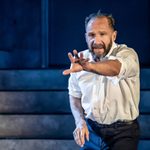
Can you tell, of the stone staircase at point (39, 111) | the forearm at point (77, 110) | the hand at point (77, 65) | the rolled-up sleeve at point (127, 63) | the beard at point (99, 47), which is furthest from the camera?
the stone staircase at point (39, 111)

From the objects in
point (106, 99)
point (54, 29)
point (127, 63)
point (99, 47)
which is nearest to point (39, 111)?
point (54, 29)

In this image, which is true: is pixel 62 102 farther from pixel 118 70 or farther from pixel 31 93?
pixel 118 70

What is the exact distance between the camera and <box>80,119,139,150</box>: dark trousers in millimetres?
2137

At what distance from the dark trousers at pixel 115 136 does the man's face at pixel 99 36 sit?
38 centimetres

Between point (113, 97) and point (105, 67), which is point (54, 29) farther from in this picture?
point (105, 67)

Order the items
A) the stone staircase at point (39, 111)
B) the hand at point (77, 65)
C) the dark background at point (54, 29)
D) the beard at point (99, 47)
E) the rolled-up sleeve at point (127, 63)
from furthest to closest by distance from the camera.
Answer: the dark background at point (54, 29) < the stone staircase at point (39, 111) < the beard at point (99, 47) < the rolled-up sleeve at point (127, 63) < the hand at point (77, 65)

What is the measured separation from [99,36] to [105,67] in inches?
12.7

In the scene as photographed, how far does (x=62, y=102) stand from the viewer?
3592mm

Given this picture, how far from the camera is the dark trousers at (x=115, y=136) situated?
2.14 meters

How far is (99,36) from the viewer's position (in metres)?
2.10

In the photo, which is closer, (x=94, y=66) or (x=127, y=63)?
(x=94, y=66)

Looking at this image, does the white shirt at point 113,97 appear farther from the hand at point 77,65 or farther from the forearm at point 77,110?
the hand at point 77,65

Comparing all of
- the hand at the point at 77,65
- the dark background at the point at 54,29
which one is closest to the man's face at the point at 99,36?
the hand at the point at 77,65

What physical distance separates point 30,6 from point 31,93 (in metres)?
0.90
